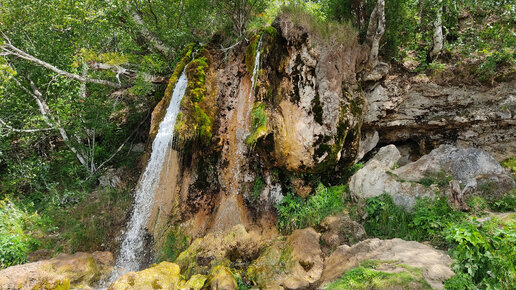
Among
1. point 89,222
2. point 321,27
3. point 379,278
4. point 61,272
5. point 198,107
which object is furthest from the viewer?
point 89,222

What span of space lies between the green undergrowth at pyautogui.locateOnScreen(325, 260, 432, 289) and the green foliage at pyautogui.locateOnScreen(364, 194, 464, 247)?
1.91 metres

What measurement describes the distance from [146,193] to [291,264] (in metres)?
4.76

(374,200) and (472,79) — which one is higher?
(472,79)

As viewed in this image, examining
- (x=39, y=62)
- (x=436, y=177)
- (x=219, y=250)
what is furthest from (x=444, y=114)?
(x=39, y=62)

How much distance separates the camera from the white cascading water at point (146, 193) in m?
7.36

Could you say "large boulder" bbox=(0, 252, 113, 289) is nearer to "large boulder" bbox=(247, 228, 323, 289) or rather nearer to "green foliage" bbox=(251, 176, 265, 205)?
"large boulder" bbox=(247, 228, 323, 289)

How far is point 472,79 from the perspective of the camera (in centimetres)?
756

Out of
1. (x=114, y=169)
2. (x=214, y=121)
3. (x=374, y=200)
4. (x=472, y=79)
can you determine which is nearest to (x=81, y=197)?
(x=114, y=169)

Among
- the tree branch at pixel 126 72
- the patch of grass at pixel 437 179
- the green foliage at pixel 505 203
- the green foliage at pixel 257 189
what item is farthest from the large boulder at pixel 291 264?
the tree branch at pixel 126 72

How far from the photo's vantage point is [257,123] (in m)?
6.98

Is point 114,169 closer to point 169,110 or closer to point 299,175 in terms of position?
point 169,110

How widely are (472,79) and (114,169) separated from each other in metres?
12.6

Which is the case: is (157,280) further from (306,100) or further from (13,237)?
(306,100)

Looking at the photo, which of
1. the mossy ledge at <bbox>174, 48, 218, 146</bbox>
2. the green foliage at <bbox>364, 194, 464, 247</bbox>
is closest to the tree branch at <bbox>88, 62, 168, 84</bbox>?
the mossy ledge at <bbox>174, 48, 218, 146</bbox>
